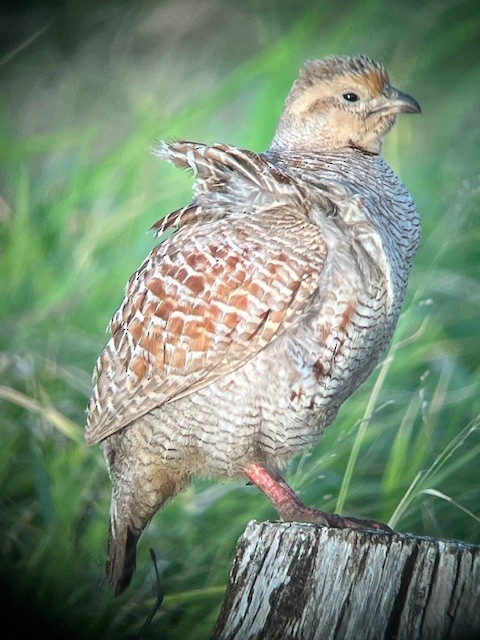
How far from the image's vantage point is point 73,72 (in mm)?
3412

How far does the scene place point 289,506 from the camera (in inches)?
78.7

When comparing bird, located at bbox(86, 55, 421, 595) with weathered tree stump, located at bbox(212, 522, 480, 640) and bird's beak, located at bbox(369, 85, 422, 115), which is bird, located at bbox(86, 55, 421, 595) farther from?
weathered tree stump, located at bbox(212, 522, 480, 640)

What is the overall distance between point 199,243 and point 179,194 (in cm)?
120

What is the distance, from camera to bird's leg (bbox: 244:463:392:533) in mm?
1859

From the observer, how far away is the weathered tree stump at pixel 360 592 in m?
1.51

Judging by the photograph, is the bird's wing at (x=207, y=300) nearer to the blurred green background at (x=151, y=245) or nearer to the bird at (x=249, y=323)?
the bird at (x=249, y=323)

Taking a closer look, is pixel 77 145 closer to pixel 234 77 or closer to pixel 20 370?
pixel 234 77

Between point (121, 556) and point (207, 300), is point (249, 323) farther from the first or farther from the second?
point (121, 556)

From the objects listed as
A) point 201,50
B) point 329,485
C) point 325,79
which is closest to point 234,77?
point 201,50

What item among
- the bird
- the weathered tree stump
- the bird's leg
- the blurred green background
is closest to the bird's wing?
the bird

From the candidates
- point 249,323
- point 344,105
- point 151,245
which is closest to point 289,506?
point 249,323

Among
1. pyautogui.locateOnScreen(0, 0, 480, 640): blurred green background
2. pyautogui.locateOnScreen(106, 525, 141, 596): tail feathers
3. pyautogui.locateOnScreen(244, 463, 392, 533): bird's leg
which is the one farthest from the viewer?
pyautogui.locateOnScreen(0, 0, 480, 640): blurred green background

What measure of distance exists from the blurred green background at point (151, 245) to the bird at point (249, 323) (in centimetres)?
62

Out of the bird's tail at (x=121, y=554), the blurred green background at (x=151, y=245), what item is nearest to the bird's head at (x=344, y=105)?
the blurred green background at (x=151, y=245)
